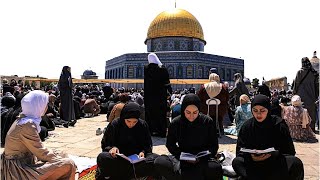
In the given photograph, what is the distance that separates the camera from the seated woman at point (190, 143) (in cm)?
297

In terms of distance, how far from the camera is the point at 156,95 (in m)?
5.72

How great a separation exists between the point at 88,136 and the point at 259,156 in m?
3.91

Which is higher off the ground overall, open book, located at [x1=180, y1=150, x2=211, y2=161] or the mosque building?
the mosque building

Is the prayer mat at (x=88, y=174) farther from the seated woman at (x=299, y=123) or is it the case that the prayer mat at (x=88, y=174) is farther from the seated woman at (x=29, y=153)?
the seated woman at (x=299, y=123)

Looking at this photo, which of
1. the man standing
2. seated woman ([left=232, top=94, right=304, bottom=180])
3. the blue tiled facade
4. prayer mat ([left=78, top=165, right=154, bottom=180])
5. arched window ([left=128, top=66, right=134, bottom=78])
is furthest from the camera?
arched window ([left=128, top=66, right=134, bottom=78])

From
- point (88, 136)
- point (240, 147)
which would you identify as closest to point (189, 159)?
point (240, 147)

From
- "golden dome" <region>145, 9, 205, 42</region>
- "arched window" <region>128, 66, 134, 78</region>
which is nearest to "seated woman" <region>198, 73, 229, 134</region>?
"arched window" <region>128, 66, 134, 78</region>

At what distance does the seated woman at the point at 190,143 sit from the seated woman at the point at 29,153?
947mm

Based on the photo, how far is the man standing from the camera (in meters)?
5.68

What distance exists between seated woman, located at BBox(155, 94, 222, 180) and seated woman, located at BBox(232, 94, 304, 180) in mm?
266

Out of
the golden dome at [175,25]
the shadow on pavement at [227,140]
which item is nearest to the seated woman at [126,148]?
the shadow on pavement at [227,140]

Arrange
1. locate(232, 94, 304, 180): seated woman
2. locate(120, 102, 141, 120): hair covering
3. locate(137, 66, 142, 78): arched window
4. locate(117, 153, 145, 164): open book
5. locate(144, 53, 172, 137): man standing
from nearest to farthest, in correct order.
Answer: locate(232, 94, 304, 180): seated woman
locate(117, 153, 145, 164): open book
locate(120, 102, 141, 120): hair covering
locate(144, 53, 172, 137): man standing
locate(137, 66, 142, 78): arched window

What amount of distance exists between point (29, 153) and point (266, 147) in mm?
2137

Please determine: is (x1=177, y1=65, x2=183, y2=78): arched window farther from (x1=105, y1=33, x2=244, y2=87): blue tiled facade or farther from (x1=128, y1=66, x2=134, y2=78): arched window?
(x1=128, y1=66, x2=134, y2=78): arched window
